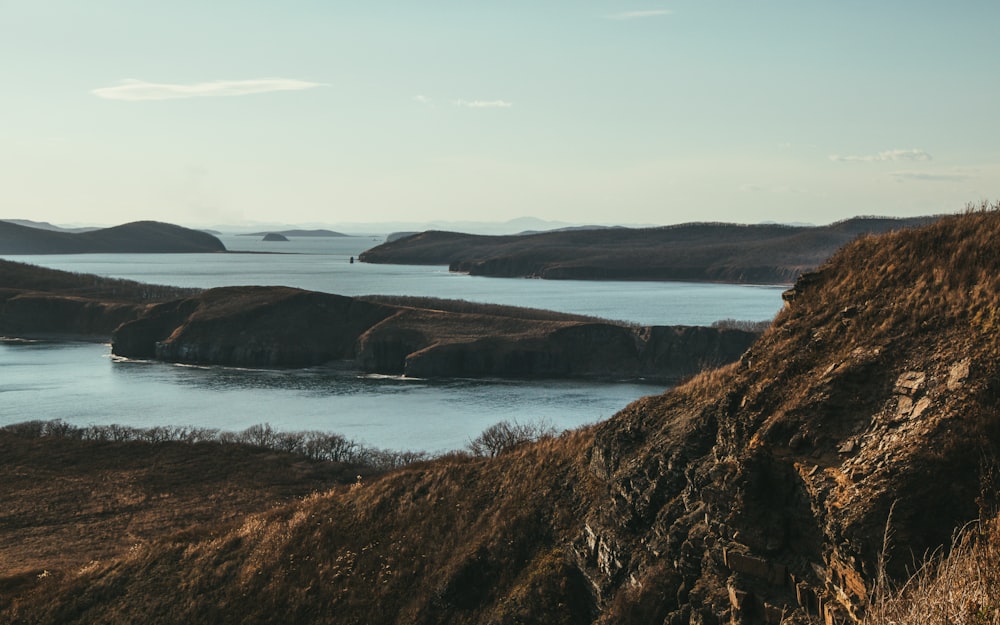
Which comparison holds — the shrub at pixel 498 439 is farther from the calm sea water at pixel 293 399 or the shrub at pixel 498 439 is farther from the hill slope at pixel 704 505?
the hill slope at pixel 704 505

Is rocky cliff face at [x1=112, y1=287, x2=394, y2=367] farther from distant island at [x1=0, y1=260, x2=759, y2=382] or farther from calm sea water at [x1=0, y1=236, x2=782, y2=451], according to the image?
calm sea water at [x1=0, y1=236, x2=782, y2=451]

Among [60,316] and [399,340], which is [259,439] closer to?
[399,340]

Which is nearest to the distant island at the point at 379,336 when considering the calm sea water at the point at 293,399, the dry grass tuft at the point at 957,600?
the calm sea water at the point at 293,399

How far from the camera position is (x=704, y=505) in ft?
77.4

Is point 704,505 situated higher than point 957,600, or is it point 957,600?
point 957,600

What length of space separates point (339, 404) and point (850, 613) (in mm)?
89934

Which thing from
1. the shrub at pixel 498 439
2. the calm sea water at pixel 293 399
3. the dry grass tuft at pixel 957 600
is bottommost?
the calm sea water at pixel 293 399

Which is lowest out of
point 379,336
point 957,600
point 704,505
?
point 379,336

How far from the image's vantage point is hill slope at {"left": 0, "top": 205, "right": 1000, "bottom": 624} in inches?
690

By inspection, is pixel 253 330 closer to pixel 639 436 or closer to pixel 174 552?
pixel 174 552

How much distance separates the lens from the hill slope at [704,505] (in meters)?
17.5

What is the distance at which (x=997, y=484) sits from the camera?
640 inches

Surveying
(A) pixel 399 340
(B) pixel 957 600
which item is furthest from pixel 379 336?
(B) pixel 957 600

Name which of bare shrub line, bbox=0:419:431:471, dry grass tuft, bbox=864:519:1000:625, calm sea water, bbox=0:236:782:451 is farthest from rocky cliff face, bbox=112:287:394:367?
dry grass tuft, bbox=864:519:1000:625
